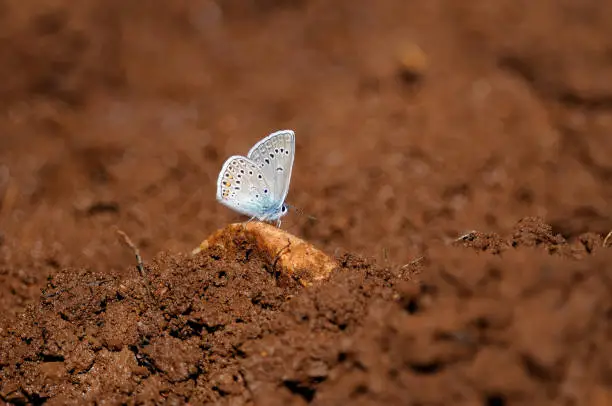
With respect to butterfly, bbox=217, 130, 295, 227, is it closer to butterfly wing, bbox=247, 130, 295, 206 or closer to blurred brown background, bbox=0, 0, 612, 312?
butterfly wing, bbox=247, 130, 295, 206

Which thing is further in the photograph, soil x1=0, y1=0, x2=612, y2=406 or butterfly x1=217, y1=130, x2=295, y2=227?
butterfly x1=217, y1=130, x2=295, y2=227

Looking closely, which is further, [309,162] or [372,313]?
[309,162]

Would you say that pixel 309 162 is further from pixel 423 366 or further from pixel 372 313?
pixel 423 366

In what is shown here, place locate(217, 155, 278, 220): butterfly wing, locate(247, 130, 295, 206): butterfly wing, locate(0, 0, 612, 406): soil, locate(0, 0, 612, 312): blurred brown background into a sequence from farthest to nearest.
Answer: locate(0, 0, 612, 312): blurred brown background, locate(217, 155, 278, 220): butterfly wing, locate(247, 130, 295, 206): butterfly wing, locate(0, 0, 612, 406): soil

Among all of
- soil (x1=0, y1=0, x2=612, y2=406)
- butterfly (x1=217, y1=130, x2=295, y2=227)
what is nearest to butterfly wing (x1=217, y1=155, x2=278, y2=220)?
butterfly (x1=217, y1=130, x2=295, y2=227)

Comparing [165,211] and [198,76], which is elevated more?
[198,76]

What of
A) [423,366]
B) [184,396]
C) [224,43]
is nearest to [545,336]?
[423,366]

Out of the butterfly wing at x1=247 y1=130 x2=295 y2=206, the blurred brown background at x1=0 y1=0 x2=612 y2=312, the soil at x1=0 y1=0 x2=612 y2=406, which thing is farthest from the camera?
the blurred brown background at x1=0 y1=0 x2=612 y2=312

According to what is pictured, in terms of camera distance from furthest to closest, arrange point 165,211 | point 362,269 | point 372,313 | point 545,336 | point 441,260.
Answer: point 165,211
point 362,269
point 372,313
point 441,260
point 545,336

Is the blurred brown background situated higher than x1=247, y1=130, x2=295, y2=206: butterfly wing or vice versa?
the blurred brown background
